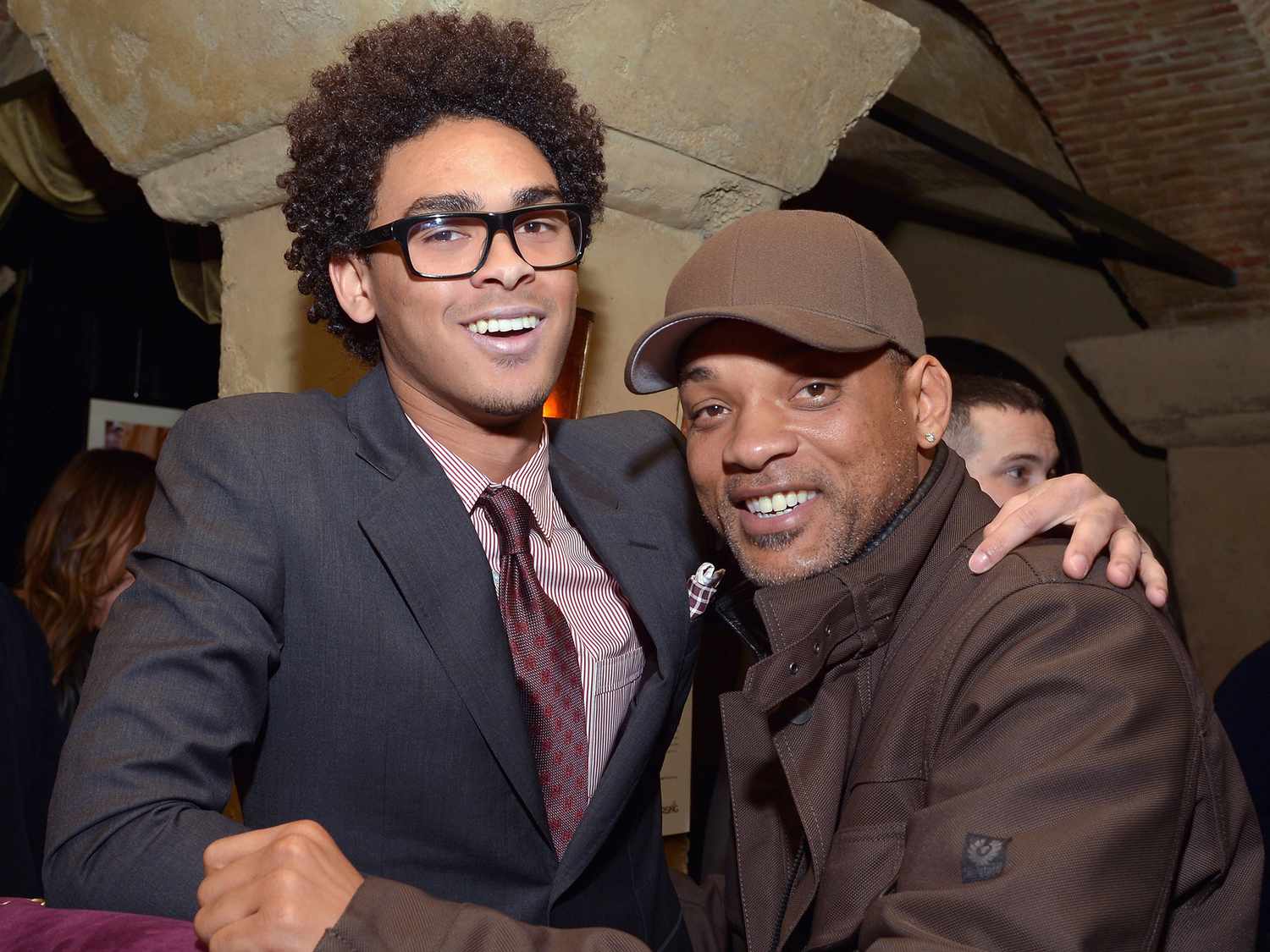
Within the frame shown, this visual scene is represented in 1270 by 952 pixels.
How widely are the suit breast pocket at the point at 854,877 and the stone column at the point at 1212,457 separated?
626 cm

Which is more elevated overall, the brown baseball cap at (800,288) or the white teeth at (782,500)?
the brown baseball cap at (800,288)

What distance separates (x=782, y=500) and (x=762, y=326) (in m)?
0.25

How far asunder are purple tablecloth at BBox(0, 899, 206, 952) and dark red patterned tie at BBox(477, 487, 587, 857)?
0.69 meters

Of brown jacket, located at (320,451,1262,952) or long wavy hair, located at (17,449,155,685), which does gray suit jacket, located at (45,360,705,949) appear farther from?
long wavy hair, located at (17,449,155,685)

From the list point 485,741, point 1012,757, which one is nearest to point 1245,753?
point 1012,757

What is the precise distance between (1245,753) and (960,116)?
218 inches

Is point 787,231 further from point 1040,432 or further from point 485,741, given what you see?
point 1040,432

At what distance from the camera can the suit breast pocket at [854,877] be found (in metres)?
1.45

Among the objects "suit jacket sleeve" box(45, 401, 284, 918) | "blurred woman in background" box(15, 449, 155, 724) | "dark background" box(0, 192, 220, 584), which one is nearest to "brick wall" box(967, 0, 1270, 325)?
Result: "blurred woman in background" box(15, 449, 155, 724)

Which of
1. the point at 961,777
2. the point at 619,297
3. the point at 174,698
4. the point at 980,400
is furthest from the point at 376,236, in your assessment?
the point at 980,400

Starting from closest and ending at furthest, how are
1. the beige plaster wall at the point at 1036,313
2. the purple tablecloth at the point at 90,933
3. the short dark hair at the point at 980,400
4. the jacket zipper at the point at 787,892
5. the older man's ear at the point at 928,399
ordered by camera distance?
the purple tablecloth at the point at 90,933 → the jacket zipper at the point at 787,892 → the older man's ear at the point at 928,399 → the short dark hair at the point at 980,400 → the beige plaster wall at the point at 1036,313

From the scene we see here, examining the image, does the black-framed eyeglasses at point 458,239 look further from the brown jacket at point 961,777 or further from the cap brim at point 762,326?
the brown jacket at point 961,777

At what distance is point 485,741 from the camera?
1.77 metres

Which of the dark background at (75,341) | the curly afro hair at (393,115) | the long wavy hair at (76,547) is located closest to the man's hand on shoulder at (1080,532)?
the curly afro hair at (393,115)
